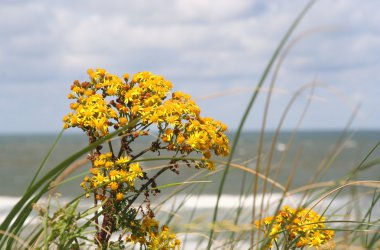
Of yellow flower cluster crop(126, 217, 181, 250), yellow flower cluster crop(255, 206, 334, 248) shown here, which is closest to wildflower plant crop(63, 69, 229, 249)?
yellow flower cluster crop(126, 217, 181, 250)

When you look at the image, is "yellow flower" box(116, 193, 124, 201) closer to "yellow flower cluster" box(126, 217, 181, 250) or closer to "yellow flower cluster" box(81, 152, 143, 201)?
"yellow flower cluster" box(81, 152, 143, 201)

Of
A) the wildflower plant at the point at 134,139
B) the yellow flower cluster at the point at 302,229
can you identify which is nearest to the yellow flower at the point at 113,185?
the wildflower plant at the point at 134,139

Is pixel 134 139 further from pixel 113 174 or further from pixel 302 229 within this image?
pixel 302 229

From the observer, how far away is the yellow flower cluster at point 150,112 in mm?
2926

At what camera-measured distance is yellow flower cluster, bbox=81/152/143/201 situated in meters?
2.80

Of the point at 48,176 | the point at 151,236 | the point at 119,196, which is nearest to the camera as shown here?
the point at 48,176

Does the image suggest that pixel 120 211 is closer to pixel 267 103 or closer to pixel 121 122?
pixel 121 122

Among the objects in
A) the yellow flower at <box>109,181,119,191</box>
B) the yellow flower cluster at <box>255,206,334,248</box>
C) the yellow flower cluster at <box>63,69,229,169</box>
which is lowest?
the yellow flower cluster at <box>255,206,334,248</box>

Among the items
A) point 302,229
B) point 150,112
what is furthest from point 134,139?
point 302,229

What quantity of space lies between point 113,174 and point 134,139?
0.74 feet

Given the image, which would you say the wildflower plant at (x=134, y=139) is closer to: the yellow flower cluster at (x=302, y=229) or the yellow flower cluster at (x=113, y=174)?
the yellow flower cluster at (x=113, y=174)

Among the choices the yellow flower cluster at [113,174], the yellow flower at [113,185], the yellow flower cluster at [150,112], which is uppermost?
the yellow flower cluster at [150,112]

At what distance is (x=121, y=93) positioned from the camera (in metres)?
3.10

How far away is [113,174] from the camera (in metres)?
2.83
